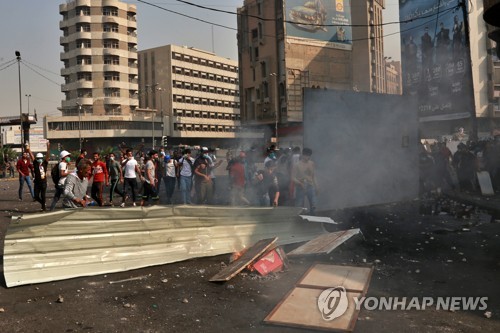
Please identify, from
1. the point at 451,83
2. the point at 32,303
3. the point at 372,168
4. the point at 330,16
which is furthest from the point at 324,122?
the point at 330,16

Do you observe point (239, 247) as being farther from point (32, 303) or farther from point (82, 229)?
point (32, 303)

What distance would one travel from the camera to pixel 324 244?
5605 millimetres

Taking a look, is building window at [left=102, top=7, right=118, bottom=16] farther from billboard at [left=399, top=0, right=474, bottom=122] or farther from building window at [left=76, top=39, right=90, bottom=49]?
billboard at [left=399, top=0, right=474, bottom=122]

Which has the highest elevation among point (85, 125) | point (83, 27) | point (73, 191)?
point (83, 27)

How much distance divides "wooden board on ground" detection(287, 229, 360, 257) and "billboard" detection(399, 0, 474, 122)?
3789cm

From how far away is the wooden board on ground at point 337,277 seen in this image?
4168 mm

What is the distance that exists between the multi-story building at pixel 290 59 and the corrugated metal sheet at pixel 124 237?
40.3 m

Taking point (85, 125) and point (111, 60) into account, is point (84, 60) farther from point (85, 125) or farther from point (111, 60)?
point (85, 125)

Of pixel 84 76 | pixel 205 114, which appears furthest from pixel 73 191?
pixel 205 114

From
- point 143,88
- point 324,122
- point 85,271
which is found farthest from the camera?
point 143,88

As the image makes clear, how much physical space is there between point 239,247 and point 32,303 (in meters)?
2.84

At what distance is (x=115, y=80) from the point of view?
59906mm

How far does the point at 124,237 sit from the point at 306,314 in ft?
8.83

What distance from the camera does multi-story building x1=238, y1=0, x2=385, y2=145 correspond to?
1937 inches
